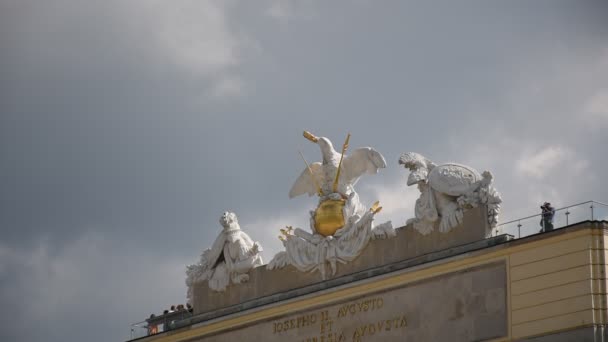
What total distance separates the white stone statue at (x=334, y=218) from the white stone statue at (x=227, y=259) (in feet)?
4.48

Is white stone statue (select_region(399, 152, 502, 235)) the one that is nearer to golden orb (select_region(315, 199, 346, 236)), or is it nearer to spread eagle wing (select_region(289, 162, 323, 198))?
golden orb (select_region(315, 199, 346, 236))

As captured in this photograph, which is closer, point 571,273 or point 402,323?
→ point 571,273

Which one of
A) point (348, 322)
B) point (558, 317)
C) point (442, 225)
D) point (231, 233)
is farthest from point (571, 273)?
point (231, 233)

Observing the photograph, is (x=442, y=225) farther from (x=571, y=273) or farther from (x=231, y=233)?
(x=231, y=233)

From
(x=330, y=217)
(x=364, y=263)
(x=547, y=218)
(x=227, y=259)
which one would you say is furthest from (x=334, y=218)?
(x=547, y=218)

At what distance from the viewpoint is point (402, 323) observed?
5475 cm

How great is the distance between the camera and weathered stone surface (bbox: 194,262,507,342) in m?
52.5

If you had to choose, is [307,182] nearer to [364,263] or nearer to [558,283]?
[364,263]

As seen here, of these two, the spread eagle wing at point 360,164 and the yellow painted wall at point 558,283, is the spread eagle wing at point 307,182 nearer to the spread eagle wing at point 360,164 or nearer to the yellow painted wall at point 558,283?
the spread eagle wing at point 360,164

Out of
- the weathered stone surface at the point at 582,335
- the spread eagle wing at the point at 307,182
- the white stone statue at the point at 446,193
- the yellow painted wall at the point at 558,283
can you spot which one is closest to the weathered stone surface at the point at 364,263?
the white stone statue at the point at 446,193

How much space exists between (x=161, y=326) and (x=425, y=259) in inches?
502

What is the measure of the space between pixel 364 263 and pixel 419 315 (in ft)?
9.65

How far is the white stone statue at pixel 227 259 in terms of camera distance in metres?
60.8

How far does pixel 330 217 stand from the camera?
191 ft
